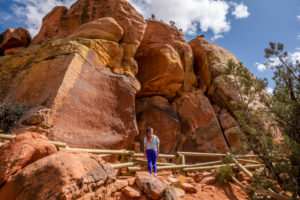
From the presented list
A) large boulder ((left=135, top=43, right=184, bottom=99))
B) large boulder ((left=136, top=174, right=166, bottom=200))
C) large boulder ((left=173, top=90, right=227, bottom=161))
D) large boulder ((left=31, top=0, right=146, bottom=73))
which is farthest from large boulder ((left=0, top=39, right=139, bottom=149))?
large boulder ((left=173, top=90, right=227, bottom=161))

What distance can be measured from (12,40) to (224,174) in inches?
598

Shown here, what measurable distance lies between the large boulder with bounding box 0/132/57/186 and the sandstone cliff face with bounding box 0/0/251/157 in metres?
2.71

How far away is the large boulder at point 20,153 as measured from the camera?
2.54m

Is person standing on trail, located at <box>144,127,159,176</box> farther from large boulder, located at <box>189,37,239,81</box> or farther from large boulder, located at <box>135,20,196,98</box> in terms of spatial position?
large boulder, located at <box>189,37,239,81</box>

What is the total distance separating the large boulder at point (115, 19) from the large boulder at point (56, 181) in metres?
7.26

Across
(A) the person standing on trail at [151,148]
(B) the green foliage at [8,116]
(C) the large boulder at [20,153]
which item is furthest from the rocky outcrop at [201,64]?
(C) the large boulder at [20,153]

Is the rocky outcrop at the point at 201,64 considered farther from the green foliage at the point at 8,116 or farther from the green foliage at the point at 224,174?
the green foliage at the point at 8,116

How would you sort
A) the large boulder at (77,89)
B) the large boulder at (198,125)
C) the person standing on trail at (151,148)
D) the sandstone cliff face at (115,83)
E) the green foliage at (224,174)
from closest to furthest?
the person standing on trail at (151,148) → the green foliage at (224,174) → the large boulder at (77,89) → the sandstone cliff face at (115,83) → the large boulder at (198,125)

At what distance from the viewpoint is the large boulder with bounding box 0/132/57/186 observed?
2.54 m

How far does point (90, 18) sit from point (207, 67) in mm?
8713

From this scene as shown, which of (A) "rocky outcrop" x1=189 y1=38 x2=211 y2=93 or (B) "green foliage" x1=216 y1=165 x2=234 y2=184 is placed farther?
(A) "rocky outcrop" x1=189 y1=38 x2=211 y2=93

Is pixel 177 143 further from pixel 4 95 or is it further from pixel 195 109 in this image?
pixel 4 95

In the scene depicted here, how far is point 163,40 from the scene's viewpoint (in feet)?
45.7

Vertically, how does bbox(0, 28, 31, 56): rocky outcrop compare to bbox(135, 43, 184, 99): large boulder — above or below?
above
